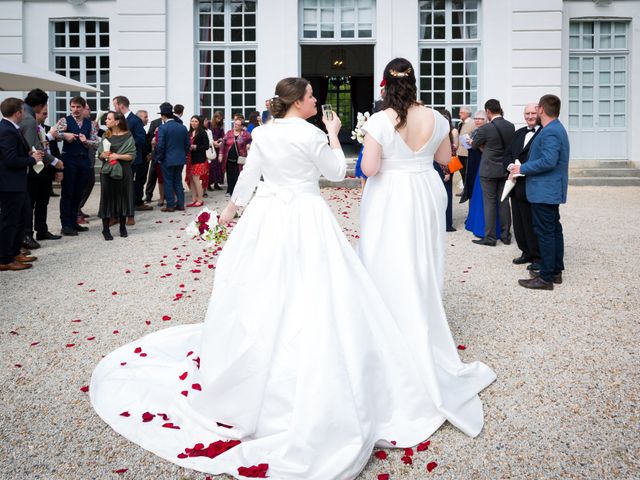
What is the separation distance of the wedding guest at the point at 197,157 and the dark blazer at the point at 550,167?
7129 mm

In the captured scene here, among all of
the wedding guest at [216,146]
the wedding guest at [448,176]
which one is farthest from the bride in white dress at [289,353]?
the wedding guest at [216,146]

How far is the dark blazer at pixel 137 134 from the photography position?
1086cm

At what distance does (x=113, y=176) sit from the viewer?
867cm

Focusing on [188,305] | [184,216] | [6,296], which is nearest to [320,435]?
[188,305]

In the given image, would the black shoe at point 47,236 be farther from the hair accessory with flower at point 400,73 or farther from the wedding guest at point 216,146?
the hair accessory with flower at point 400,73

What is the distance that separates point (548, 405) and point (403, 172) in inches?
61.4

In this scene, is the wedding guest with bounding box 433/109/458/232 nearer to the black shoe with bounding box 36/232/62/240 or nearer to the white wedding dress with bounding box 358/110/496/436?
the white wedding dress with bounding box 358/110/496/436

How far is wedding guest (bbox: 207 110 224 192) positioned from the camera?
1399 cm

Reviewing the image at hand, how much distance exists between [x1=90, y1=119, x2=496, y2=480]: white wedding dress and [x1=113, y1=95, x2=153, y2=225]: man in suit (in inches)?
296

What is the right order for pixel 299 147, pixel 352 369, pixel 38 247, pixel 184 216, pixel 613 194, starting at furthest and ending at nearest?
pixel 613 194 → pixel 184 216 → pixel 38 247 → pixel 299 147 → pixel 352 369

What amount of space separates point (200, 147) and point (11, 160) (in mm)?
5056

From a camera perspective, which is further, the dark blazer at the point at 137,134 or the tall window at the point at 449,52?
the tall window at the point at 449,52

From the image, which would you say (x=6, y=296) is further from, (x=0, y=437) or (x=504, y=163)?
(x=504, y=163)

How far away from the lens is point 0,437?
3266 millimetres
